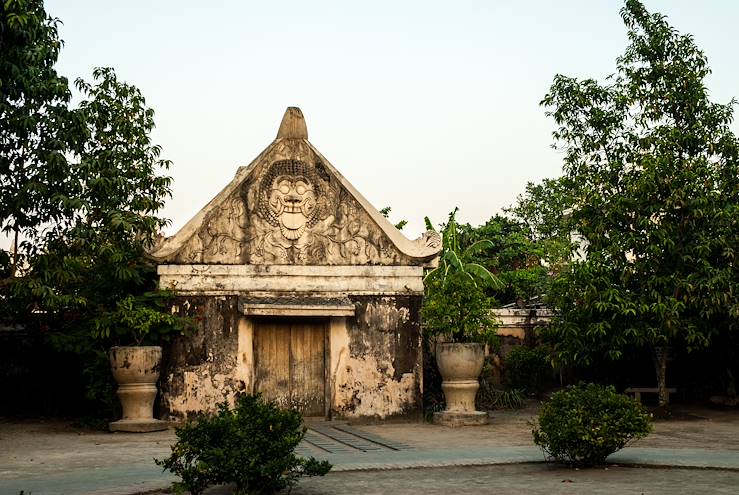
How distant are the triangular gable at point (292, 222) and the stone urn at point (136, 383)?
1799mm

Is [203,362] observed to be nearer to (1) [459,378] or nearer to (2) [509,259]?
(1) [459,378]

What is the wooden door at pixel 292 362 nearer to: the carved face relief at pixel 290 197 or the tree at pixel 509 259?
the carved face relief at pixel 290 197

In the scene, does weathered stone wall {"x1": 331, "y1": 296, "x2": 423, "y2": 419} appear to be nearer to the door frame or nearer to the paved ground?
the door frame

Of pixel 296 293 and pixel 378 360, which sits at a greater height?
pixel 296 293

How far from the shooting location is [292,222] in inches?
622

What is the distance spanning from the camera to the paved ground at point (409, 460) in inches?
331

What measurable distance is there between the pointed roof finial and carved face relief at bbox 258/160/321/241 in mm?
462

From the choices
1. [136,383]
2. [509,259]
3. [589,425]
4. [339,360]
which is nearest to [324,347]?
[339,360]

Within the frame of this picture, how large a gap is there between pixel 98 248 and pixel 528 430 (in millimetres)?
6950

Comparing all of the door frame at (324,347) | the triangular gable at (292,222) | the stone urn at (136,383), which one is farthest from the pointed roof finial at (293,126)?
the stone urn at (136,383)

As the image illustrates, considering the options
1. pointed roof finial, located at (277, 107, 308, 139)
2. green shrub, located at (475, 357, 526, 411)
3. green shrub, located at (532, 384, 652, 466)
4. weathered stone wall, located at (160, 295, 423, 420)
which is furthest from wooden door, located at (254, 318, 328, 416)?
green shrub, located at (532, 384, 652, 466)

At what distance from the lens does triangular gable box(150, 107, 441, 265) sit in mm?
15453

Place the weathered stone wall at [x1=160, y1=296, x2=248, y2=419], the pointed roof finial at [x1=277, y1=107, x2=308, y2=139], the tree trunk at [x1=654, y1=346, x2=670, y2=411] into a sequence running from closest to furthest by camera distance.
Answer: the weathered stone wall at [x1=160, y1=296, x2=248, y2=419] < the pointed roof finial at [x1=277, y1=107, x2=308, y2=139] < the tree trunk at [x1=654, y1=346, x2=670, y2=411]

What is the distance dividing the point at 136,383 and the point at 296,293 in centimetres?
303
